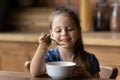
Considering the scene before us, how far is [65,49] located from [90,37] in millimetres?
981

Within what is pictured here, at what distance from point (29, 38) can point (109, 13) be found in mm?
698

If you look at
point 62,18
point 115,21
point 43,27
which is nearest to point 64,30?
point 62,18

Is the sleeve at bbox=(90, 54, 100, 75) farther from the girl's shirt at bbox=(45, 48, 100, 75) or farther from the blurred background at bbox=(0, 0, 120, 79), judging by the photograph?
the blurred background at bbox=(0, 0, 120, 79)

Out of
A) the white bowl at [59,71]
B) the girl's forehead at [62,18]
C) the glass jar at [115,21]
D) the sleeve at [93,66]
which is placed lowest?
the sleeve at [93,66]

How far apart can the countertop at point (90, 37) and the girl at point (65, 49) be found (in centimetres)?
83

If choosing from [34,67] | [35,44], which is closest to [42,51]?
[34,67]

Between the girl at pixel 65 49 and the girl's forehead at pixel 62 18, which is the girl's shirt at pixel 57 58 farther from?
the girl's forehead at pixel 62 18

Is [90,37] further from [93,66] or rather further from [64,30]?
[64,30]

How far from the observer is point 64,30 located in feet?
4.65

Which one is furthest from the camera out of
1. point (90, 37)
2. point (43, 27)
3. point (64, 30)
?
point (43, 27)

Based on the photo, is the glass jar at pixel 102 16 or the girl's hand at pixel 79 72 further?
the glass jar at pixel 102 16

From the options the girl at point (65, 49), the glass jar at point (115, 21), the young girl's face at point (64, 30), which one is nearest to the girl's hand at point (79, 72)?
the girl at point (65, 49)

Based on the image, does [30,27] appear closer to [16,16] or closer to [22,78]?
[16,16]

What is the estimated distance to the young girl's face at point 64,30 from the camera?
1420mm
